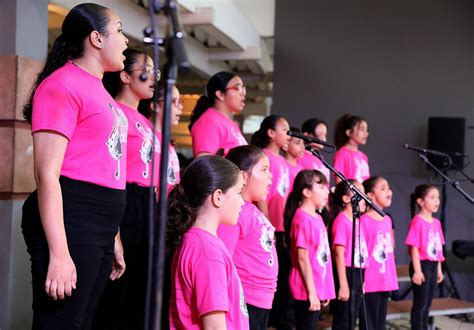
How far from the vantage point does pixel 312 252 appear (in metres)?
3.28

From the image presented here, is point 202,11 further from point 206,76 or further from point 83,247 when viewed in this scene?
point 83,247

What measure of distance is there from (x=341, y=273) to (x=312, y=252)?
1.49 ft

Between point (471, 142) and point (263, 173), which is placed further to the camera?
point (471, 142)

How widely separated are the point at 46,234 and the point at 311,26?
530 centimetres

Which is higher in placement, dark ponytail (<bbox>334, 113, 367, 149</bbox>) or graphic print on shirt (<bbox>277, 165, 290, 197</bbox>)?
dark ponytail (<bbox>334, 113, 367, 149</bbox>)

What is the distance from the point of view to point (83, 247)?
1.72 metres

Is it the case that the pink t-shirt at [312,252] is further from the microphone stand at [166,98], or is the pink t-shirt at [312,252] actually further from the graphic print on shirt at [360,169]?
the microphone stand at [166,98]

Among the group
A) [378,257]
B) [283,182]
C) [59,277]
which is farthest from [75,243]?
[378,257]

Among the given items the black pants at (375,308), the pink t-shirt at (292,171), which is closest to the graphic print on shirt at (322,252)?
the black pants at (375,308)

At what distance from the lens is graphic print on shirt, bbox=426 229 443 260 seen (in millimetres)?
4227

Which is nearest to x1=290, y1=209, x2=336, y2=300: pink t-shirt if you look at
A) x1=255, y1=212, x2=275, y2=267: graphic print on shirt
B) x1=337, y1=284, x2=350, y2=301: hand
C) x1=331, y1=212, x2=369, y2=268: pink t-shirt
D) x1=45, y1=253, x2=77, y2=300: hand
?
x1=337, y1=284, x2=350, y2=301: hand

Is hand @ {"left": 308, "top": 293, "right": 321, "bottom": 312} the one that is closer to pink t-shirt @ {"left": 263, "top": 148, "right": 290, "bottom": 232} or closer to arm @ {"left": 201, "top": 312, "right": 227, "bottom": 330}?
pink t-shirt @ {"left": 263, "top": 148, "right": 290, "bottom": 232}

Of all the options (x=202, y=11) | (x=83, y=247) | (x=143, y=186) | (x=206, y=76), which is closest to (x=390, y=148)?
(x=202, y=11)

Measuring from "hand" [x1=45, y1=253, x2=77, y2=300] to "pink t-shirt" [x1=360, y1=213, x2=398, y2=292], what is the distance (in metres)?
2.43
